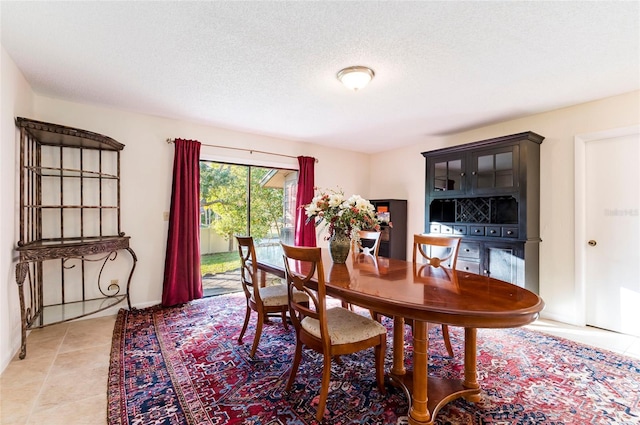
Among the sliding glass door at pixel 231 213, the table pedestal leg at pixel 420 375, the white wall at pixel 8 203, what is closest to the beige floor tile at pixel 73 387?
the white wall at pixel 8 203

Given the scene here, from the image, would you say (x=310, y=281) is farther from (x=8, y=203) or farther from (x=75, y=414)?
(x=8, y=203)

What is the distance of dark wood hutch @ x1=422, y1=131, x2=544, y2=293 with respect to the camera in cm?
325

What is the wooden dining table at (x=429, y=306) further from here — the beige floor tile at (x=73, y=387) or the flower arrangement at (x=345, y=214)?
the beige floor tile at (x=73, y=387)

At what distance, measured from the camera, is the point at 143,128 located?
3.59m

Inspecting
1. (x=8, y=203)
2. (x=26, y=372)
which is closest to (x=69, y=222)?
(x=8, y=203)

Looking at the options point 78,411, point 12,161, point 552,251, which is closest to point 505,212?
point 552,251

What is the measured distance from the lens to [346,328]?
71.2 inches

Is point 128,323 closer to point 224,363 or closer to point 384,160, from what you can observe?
point 224,363

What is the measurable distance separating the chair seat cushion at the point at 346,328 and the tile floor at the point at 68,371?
50.2 inches

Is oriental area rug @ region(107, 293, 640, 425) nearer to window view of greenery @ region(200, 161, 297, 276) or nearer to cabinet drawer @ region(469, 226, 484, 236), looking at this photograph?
cabinet drawer @ region(469, 226, 484, 236)

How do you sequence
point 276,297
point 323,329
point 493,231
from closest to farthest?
1. point 323,329
2. point 276,297
3. point 493,231

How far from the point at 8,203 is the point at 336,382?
9.48 feet

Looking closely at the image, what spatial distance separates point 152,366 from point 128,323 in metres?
1.12

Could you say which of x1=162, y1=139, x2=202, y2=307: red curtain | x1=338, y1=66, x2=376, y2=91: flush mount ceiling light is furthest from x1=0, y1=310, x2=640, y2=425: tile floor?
x1=338, y1=66, x2=376, y2=91: flush mount ceiling light
